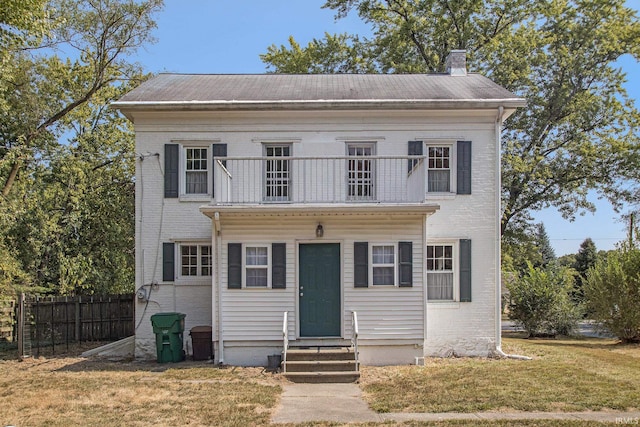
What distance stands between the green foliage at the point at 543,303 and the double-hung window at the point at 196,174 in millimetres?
11614

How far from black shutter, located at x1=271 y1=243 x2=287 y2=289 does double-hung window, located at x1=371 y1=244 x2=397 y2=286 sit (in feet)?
6.76

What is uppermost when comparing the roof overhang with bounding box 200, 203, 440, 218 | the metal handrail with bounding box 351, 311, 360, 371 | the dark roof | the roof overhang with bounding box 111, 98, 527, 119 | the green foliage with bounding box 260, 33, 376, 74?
the green foliage with bounding box 260, 33, 376, 74

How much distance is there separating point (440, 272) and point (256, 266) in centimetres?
462

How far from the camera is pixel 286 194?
45.9 ft

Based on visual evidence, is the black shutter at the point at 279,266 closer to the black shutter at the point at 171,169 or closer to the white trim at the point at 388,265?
the white trim at the point at 388,265

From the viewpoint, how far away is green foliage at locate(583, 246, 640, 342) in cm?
1623

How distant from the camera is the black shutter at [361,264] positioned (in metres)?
12.7

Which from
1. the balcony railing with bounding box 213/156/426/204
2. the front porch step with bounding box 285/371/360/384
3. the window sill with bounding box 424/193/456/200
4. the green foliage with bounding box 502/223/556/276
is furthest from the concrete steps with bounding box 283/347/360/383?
the green foliage with bounding box 502/223/556/276

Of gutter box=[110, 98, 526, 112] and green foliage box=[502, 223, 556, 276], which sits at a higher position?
gutter box=[110, 98, 526, 112]

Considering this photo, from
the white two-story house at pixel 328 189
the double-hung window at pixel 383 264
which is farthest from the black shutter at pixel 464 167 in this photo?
the double-hung window at pixel 383 264

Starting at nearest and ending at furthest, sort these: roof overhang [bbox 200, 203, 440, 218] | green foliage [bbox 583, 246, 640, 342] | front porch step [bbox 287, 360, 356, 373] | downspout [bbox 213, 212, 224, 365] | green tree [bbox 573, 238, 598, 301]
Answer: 1. front porch step [bbox 287, 360, 356, 373]
2. roof overhang [bbox 200, 203, 440, 218]
3. downspout [bbox 213, 212, 224, 365]
4. green foliage [bbox 583, 246, 640, 342]
5. green tree [bbox 573, 238, 598, 301]

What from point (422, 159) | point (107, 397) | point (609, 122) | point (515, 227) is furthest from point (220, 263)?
point (609, 122)

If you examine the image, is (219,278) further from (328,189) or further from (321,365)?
(328,189)

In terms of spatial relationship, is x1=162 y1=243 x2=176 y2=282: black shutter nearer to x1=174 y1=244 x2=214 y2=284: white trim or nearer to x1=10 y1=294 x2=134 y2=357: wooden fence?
x1=174 y1=244 x2=214 y2=284: white trim
